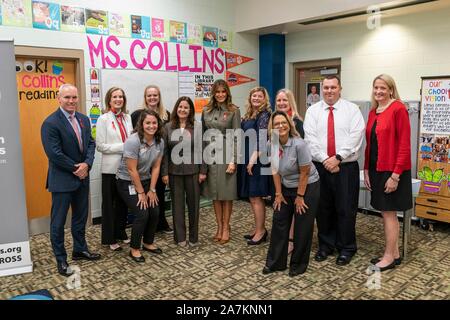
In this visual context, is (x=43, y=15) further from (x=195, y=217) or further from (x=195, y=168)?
(x=195, y=217)

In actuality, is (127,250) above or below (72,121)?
→ below

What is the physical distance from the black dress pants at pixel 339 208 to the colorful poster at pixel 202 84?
2434 mm

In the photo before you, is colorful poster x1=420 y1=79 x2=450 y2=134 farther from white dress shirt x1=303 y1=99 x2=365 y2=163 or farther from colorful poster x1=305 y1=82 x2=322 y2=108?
colorful poster x1=305 y1=82 x2=322 y2=108

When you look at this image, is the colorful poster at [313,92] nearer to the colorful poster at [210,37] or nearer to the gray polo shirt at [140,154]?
the colorful poster at [210,37]

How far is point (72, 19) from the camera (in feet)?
13.8

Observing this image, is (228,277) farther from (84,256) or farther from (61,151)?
(61,151)

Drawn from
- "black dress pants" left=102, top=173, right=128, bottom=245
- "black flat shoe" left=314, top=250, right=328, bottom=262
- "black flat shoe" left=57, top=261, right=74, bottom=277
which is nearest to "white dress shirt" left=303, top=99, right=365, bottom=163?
"black flat shoe" left=314, top=250, right=328, bottom=262

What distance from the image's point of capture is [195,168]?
3.66m

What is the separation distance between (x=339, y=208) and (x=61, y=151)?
228 centimetres

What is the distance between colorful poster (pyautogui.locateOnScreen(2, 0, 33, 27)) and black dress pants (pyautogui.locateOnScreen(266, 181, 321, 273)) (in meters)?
2.95

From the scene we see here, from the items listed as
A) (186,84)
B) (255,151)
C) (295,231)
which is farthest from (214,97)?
(186,84)

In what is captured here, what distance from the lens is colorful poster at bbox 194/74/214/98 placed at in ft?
17.5

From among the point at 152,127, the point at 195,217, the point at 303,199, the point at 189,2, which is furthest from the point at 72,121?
the point at 189,2

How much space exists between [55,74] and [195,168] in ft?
6.21
